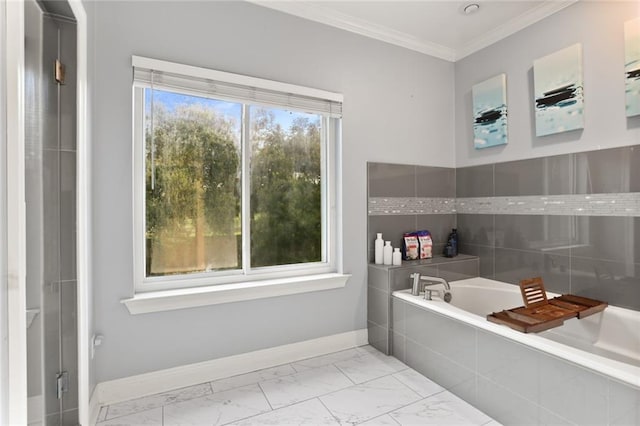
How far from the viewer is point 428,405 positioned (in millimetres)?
1891

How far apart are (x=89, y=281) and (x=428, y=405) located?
79.0 inches

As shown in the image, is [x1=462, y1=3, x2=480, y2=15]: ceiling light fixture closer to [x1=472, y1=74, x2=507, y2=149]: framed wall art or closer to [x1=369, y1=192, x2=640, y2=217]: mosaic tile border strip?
[x1=472, y1=74, x2=507, y2=149]: framed wall art

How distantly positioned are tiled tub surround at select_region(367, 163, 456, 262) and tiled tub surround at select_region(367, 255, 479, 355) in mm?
220

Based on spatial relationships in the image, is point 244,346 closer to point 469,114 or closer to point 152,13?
point 152,13

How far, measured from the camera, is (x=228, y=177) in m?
2.31

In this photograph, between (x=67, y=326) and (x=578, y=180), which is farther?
(x=578, y=180)

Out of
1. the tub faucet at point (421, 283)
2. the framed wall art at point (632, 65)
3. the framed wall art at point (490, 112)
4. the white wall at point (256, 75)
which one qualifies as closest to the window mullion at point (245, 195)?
the white wall at point (256, 75)

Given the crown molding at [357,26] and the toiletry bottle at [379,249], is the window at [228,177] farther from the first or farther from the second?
the crown molding at [357,26]

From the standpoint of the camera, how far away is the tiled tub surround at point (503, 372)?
1.37m

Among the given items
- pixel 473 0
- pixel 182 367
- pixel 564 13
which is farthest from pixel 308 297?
pixel 564 13

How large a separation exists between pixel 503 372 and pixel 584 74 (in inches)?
81.1

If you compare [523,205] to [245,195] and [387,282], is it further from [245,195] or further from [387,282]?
[245,195]

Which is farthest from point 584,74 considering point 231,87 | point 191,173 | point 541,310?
point 191,173

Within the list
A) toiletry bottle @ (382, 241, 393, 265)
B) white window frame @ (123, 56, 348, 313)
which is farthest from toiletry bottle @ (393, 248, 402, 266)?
white window frame @ (123, 56, 348, 313)
